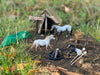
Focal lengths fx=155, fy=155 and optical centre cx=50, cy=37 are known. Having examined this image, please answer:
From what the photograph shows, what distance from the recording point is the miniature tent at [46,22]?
433cm

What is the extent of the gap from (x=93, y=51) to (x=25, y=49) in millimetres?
1648

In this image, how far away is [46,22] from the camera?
4.38 metres

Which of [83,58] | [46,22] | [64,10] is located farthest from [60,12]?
[83,58]

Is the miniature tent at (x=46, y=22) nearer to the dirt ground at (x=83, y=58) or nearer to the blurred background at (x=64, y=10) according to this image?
the dirt ground at (x=83, y=58)

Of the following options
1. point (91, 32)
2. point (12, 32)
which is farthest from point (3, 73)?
point (91, 32)

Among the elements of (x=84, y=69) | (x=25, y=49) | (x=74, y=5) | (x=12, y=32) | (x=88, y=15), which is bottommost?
(x=84, y=69)

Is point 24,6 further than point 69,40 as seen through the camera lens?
Yes

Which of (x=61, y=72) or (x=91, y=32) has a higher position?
(x=91, y=32)

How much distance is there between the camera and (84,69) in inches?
118

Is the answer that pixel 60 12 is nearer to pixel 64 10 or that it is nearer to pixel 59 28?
pixel 64 10

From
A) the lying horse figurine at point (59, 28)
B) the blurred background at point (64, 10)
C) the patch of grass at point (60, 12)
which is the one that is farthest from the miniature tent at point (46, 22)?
the blurred background at point (64, 10)

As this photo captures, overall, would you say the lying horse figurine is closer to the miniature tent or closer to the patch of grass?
the miniature tent

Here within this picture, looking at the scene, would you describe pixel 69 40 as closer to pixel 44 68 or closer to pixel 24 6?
pixel 44 68

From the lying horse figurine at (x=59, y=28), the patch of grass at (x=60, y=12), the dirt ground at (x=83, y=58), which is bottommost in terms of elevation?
the dirt ground at (x=83, y=58)
